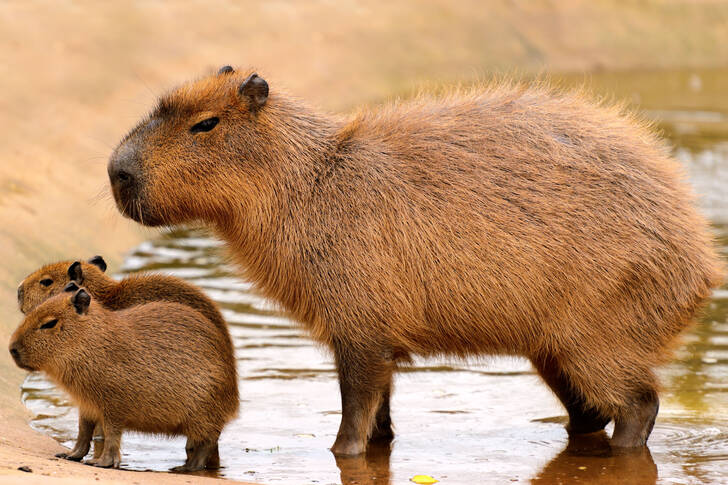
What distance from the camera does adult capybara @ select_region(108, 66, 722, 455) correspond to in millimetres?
5348

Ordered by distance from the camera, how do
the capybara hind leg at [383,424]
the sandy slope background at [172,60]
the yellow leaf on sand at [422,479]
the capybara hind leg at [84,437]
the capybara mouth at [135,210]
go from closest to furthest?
1. the yellow leaf on sand at [422,479]
2. the capybara hind leg at [84,437]
3. the capybara mouth at [135,210]
4. the capybara hind leg at [383,424]
5. the sandy slope background at [172,60]

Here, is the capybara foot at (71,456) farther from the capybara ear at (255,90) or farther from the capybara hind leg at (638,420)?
the capybara hind leg at (638,420)

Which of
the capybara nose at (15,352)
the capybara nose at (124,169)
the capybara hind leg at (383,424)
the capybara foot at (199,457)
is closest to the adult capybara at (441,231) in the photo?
the capybara nose at (124,169)

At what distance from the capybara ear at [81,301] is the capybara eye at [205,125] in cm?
91

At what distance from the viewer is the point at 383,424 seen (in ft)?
19.1

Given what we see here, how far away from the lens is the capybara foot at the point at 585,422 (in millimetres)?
5852

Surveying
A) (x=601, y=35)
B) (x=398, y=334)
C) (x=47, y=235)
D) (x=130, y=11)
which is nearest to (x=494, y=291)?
(x=398, y=334)

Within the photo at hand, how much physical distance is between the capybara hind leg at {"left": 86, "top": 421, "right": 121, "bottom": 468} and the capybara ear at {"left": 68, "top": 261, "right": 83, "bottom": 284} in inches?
31.6

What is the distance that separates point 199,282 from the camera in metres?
8.62

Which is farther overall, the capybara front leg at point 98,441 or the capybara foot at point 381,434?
the capybara foot at point 381,434

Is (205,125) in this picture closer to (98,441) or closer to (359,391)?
(359,391)

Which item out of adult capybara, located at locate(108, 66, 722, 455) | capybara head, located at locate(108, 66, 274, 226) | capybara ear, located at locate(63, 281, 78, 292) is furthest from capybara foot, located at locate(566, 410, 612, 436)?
capybara ear, located at locate(63, 281, 78, 292)

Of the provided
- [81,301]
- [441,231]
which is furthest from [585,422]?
[81,301]

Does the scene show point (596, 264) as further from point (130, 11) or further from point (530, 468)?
point (130, 11)
